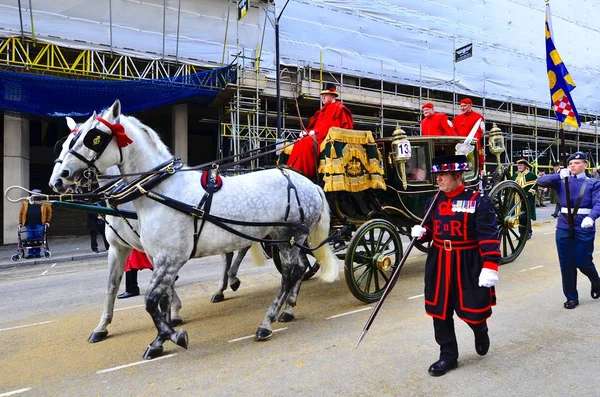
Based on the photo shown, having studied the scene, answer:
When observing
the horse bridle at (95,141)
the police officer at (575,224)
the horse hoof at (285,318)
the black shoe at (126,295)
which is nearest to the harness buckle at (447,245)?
the horse hoof at (285,318)

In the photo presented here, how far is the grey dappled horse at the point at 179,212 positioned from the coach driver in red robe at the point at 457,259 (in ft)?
5.44

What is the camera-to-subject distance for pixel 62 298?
6.27 meters

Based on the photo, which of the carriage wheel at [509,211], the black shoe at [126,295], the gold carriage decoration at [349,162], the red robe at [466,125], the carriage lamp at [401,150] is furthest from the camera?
the red robe at [466,125]

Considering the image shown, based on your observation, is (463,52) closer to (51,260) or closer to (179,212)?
(51,260)

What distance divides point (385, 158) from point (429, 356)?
3.33 meters

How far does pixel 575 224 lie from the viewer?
488 cm

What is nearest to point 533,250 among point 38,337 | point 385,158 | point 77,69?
point 385,158

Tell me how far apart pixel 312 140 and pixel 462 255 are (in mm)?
2752

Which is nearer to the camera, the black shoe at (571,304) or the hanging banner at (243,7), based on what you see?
the black shoe at (571,304)

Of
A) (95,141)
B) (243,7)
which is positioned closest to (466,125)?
(95,141)

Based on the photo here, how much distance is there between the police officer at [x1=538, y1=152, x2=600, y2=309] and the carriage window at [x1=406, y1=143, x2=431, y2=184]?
1701 mm

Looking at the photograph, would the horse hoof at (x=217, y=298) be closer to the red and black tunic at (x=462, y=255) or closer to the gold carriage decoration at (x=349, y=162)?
the gold carriage decoration at (x=349, y=162)

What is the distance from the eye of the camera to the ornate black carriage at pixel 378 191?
17.0 ft

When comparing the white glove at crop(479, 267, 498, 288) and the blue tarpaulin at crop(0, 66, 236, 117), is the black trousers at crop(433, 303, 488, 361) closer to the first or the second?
the white glove at crop(479, 267, 498, 288)
